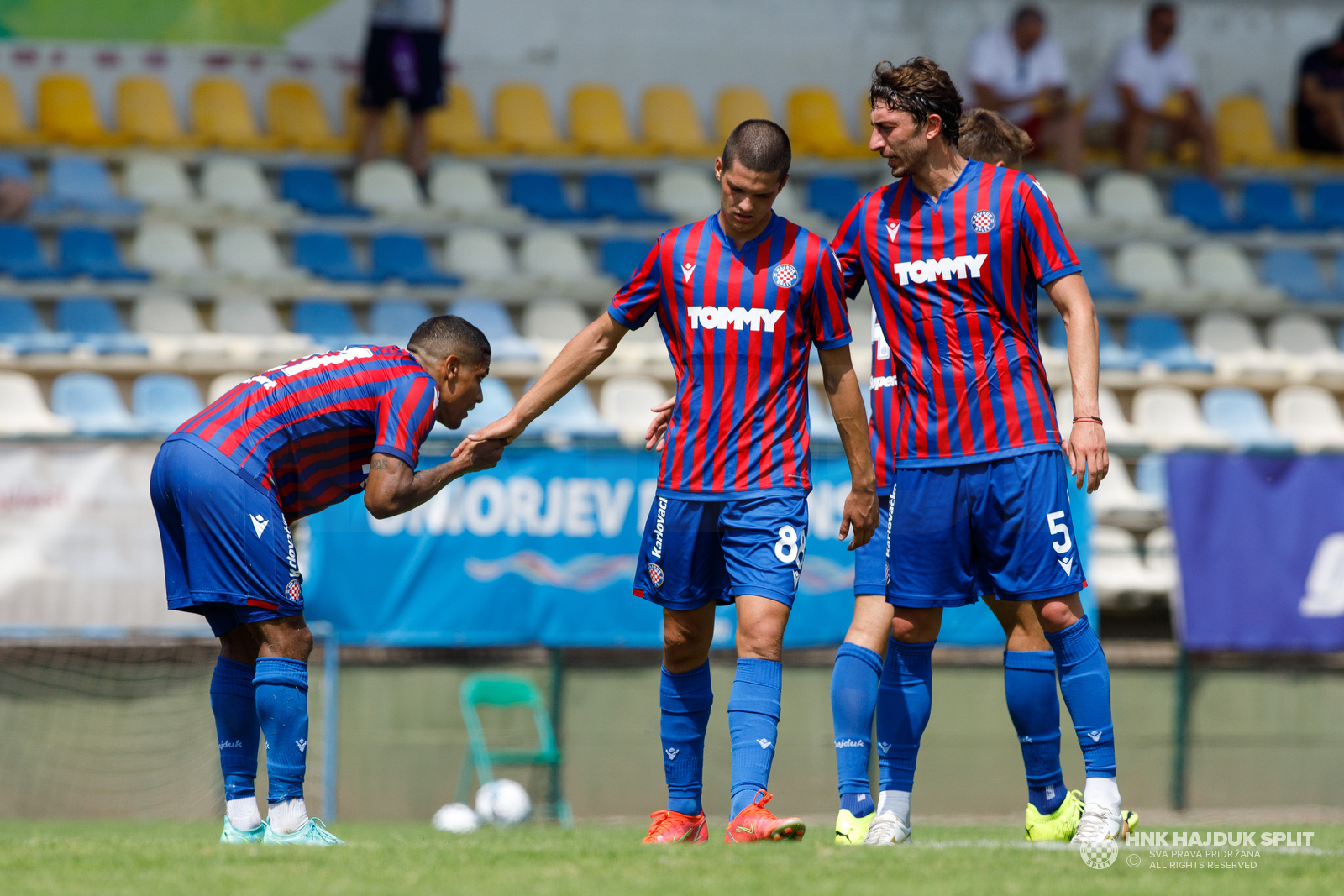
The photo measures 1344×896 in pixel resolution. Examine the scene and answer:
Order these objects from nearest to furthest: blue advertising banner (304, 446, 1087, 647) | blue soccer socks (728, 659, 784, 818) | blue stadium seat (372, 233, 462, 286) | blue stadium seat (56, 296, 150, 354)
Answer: blue soccer socks (728, 659, 784, 818), blue advertising banner (304, 446, 1087, 647), blue stadium seat (56, 296, 150, 354), blue stadium seat (372, 233, 462, 286)

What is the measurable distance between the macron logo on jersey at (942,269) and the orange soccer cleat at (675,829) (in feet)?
5.85

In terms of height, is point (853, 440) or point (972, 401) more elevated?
point (972, 401)

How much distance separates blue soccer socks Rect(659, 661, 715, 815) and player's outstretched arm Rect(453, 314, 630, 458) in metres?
0.93

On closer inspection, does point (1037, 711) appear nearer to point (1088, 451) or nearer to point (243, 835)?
point (1088, 451)

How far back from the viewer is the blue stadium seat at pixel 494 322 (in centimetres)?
1092

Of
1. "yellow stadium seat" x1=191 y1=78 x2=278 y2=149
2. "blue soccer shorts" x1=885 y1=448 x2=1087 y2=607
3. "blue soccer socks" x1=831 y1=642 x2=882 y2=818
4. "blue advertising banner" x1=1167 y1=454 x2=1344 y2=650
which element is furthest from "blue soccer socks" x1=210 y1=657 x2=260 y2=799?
"yellow stadium seat" x1=191 y1=78 x2=278 y2=149

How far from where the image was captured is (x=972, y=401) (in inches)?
177

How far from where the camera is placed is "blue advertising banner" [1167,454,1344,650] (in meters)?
8.75

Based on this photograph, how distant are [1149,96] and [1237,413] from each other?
14.0ft

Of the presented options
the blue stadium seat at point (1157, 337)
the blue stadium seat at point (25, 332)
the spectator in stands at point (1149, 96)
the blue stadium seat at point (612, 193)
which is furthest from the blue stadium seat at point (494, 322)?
the spectator in stands at point (1149, 96)

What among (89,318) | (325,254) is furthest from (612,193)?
(89,318)

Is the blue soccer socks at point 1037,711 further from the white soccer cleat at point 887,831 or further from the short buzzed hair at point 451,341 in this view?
the short buzzed hair at point 451,341

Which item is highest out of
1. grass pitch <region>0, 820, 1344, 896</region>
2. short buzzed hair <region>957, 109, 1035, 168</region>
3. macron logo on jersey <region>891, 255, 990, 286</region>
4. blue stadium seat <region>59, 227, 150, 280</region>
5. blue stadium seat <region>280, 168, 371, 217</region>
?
blue stadium seat <region>280, 168, 371, 217</region>

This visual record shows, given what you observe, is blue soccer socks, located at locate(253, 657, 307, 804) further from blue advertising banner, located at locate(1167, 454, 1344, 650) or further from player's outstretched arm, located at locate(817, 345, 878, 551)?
blue advertising banner, located at locate(1167, 454, 1344, 650)
